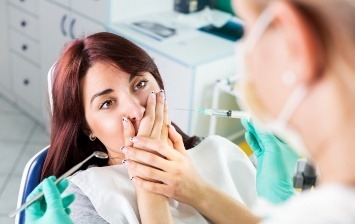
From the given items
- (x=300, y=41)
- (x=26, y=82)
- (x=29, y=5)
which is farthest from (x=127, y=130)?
(x=26, y=82)

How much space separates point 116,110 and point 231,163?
41 cm

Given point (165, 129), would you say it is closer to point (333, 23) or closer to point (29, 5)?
point (333, 23)

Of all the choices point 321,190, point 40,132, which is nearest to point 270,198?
point 321,190

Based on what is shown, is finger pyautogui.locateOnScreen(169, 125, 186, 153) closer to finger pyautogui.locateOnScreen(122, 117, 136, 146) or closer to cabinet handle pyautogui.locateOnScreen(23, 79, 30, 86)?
finger pyautogui.locateOnScreen(122, 117, 136, 146)

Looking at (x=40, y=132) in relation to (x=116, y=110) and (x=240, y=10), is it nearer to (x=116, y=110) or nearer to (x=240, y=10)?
(x=116, y=110)

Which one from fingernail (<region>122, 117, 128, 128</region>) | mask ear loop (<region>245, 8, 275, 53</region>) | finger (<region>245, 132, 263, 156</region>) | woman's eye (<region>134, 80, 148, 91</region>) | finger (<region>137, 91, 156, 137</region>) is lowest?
finger (<region>245, 132, 263, 156</region>)

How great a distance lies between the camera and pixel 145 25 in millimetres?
2805

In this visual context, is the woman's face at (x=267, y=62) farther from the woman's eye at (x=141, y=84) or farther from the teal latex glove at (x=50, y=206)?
the woman's eye at (x=141, y=84)

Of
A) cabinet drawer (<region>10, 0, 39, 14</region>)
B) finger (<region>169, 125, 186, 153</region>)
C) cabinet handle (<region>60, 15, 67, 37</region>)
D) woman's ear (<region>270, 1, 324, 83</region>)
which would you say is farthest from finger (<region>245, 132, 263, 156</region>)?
cabinet drawer (<region>10, 0, 39, 14</region>)

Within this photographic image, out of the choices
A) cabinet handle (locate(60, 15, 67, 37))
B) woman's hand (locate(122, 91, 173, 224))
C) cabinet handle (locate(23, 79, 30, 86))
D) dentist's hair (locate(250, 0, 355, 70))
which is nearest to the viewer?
dentist's hair (locate(250, 0, 355, 70))

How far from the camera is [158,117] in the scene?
1.42 meters

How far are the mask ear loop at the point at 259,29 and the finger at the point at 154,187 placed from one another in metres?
0.80

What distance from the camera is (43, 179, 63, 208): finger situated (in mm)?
1155

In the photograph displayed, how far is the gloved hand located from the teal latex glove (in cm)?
55
